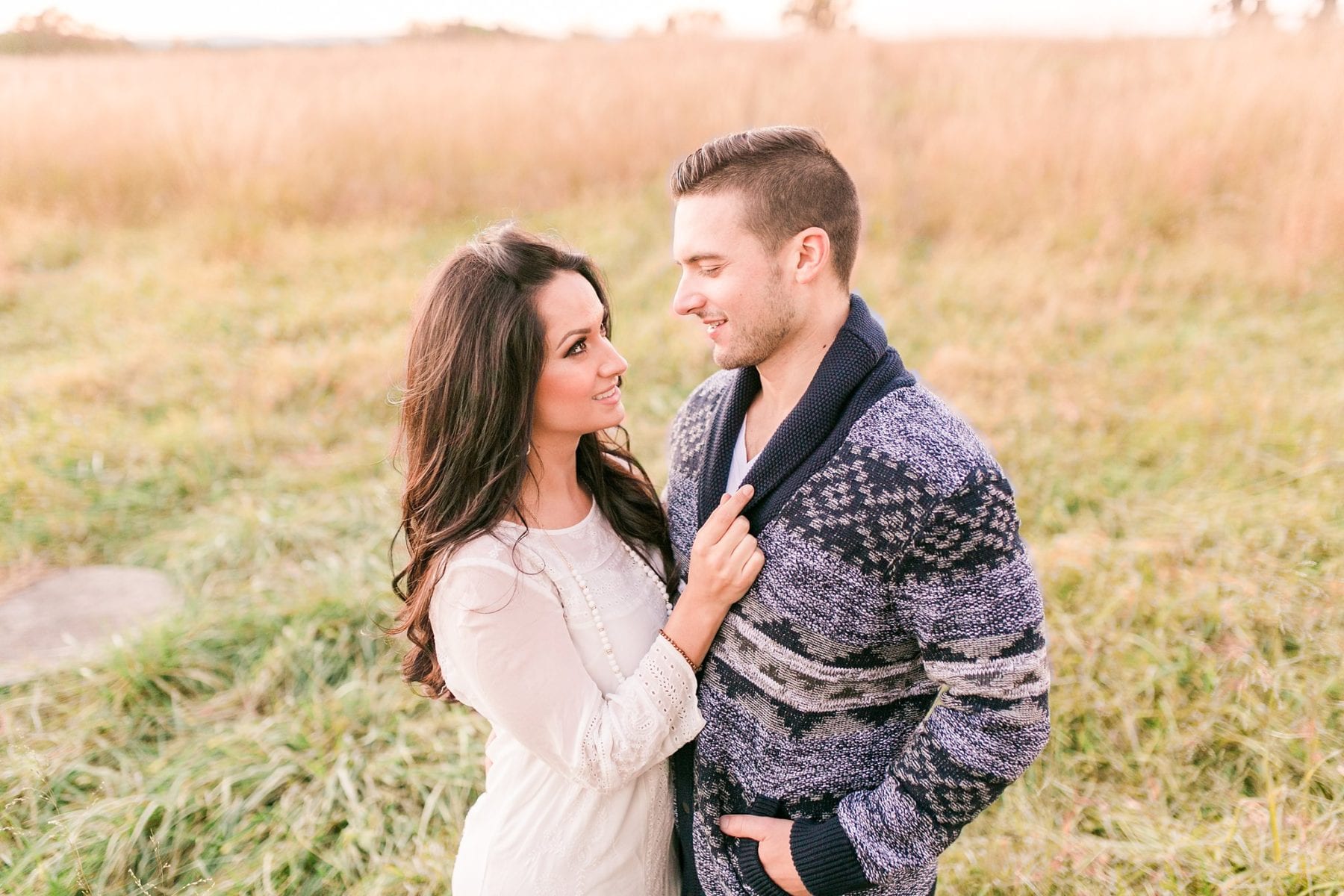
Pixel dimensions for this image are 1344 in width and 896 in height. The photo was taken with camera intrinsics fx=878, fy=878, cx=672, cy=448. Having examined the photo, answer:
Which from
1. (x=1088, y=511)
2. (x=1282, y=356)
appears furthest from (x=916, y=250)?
(x=1088, y=511)

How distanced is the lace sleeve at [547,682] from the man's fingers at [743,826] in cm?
20

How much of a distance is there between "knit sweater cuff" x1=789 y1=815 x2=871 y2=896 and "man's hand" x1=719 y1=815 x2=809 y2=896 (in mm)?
17

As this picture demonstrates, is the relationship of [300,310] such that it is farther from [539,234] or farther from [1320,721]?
[1320,721]

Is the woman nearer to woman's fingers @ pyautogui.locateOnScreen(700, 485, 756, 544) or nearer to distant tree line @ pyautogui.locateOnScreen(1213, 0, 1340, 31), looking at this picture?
woman's fingers @ pyautogui.locateOnScreen(700, 485, 756, 544)

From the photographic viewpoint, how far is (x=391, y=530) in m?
4.37

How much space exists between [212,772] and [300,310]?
15.2 ft

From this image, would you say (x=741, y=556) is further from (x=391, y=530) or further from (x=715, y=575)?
(x=391, y=530)

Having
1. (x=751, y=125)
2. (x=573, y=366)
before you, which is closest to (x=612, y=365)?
(x=573, y=366)

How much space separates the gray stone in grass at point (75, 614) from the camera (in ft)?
11.3

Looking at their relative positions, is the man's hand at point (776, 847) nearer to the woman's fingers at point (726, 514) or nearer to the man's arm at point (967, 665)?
the man's arm at point (967, 665)

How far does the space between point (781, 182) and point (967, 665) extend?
948 mm

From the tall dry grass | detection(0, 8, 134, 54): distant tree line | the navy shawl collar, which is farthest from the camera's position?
detection(0, 8, 134, 54): distant tree line

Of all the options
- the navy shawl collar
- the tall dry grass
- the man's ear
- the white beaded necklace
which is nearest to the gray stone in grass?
the white beaded necklace

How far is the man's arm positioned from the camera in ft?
4.58
